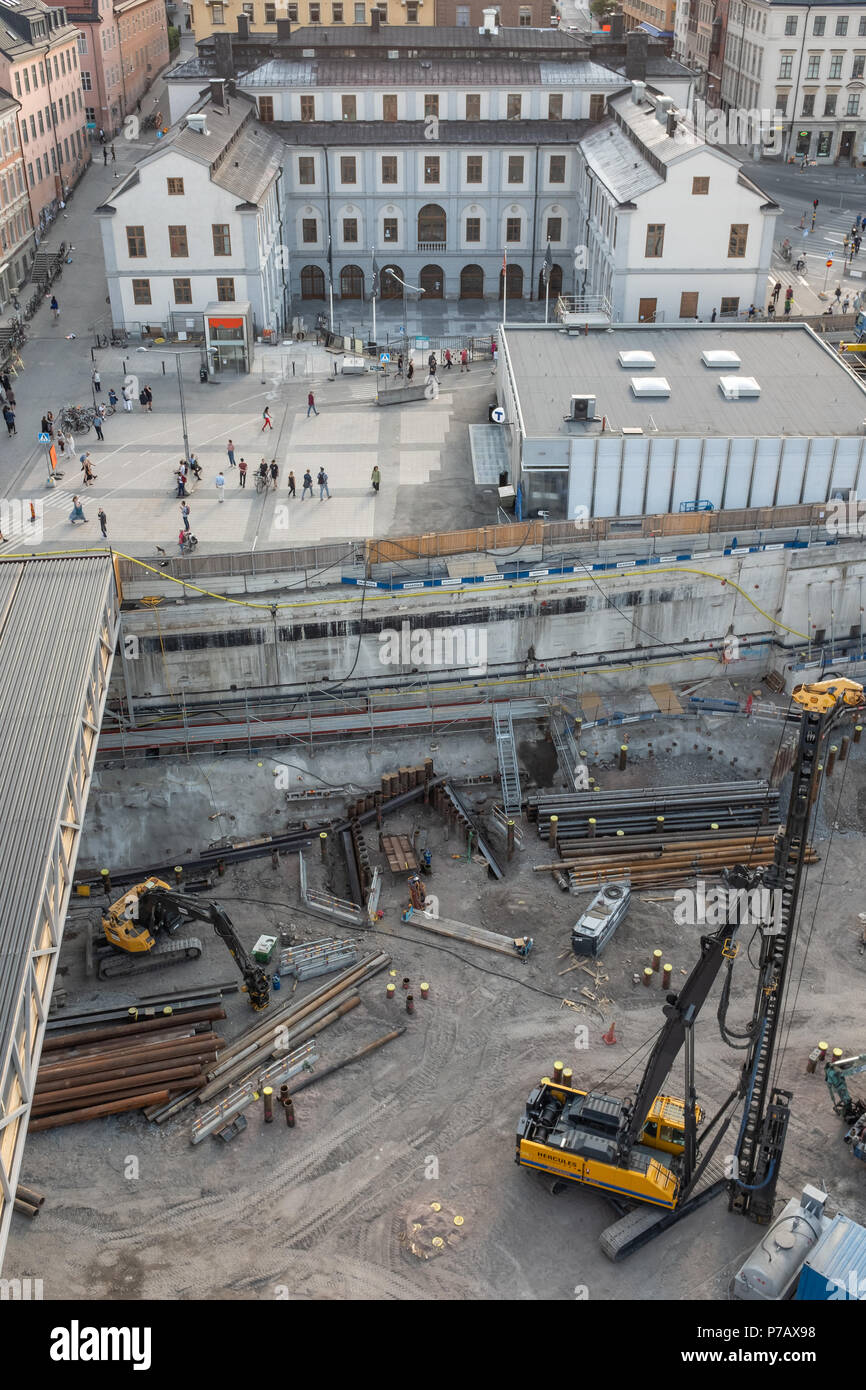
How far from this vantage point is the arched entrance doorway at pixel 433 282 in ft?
309

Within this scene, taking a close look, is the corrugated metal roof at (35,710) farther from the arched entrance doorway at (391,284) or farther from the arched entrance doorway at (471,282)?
the arched entrance doorway at (471,282)

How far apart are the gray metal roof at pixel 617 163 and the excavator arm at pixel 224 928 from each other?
49648 mm

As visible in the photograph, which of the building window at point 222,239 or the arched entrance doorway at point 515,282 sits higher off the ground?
the building window at point 222,239

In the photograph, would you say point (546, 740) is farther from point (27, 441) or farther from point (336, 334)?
point (336, 334)

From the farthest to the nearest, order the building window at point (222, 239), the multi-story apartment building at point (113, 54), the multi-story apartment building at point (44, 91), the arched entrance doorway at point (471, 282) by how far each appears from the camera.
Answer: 1. the multi-story apartment building at point (113, 54)
2. the arched entrance doorway at point (471, 282)
3. the multi-story apartment building at point (44, 91)
4. the building window at point (222, 239)

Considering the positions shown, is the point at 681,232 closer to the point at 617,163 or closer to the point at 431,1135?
the point at 617,163

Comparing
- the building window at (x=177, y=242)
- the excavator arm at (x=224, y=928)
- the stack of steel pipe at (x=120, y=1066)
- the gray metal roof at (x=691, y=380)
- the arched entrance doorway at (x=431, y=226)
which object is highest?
the building window at (x=177, y=242)

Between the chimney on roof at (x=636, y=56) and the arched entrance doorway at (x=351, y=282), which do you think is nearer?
the chimney on roof at (x=636, y=56)

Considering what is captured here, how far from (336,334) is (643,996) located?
51.5m

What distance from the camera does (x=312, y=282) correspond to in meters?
94.2

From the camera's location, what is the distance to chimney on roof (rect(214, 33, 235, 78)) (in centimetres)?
9119

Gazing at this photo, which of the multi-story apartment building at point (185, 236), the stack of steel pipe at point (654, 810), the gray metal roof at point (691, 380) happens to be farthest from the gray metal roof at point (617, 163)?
the stack of steel pipe at point (654, 810)

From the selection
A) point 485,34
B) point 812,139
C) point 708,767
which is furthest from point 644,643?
point 812,139

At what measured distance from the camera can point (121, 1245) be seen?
118ft
